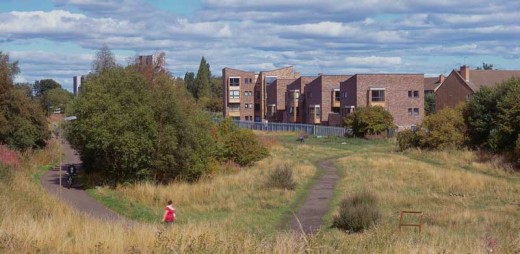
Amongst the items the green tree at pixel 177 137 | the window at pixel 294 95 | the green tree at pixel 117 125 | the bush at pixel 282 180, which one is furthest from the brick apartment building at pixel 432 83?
the green tree at pixel 117 125

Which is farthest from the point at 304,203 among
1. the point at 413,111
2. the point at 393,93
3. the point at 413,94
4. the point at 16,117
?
the point at 413,111

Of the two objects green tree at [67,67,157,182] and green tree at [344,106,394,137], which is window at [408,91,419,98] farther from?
green tree at [67,67,157,182]

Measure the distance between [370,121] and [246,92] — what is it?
156ft

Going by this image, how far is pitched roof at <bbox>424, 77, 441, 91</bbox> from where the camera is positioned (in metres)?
123

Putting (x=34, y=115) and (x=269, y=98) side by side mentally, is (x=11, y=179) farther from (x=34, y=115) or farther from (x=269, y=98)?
(x=269, y=98)

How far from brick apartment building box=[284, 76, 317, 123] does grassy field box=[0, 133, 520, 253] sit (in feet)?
170

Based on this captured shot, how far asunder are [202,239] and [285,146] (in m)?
56.4

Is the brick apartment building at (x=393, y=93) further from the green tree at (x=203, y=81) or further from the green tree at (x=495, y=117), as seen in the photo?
the green tree at (x=203, y=81)

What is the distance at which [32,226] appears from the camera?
392 inches

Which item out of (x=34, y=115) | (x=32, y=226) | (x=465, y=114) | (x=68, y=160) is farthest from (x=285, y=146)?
(x=32, y=226)

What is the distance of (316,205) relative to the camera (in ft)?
88.9

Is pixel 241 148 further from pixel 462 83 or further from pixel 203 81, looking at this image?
pixel 203 81

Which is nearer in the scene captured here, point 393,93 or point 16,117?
point 16,117

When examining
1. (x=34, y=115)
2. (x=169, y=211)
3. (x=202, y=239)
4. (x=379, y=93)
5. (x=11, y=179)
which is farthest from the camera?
(x=379, y=93)
